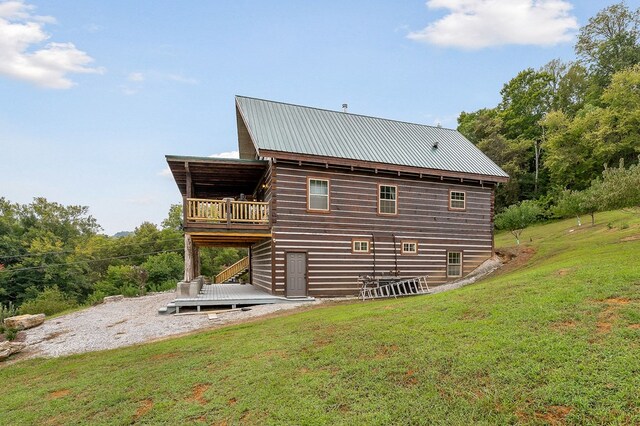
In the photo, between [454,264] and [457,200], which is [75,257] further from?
[457,200]

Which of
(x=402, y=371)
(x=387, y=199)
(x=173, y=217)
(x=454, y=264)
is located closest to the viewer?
(x=402, y=371)

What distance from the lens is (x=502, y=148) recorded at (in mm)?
43406

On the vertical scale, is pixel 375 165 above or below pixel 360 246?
above

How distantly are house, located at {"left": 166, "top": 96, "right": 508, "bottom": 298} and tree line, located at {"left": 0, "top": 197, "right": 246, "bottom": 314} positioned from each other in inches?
686

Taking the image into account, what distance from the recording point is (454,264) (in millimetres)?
18500

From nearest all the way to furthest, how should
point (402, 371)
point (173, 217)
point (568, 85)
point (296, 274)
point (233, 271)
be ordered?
point (402, 371)
point (296, 274)
point (233, 271)
point (568, 85)
point (173, 217)

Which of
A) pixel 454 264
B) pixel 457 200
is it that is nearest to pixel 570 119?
pixel 457 200

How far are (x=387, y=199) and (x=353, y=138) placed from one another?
3634 millimetres

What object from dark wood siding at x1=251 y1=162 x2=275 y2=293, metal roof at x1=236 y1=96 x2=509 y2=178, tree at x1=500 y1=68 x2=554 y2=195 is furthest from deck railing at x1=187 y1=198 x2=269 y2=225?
tree at x1=500 y1=68 x2=554 y2=195

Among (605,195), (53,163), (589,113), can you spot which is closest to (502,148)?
(589,113)

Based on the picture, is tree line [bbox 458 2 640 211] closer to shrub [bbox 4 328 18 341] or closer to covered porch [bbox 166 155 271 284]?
covered porch [bbox 166 155 271 284]

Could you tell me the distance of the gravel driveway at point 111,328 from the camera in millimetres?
9891

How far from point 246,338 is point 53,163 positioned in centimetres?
4263

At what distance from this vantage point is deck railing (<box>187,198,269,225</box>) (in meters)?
14.6
